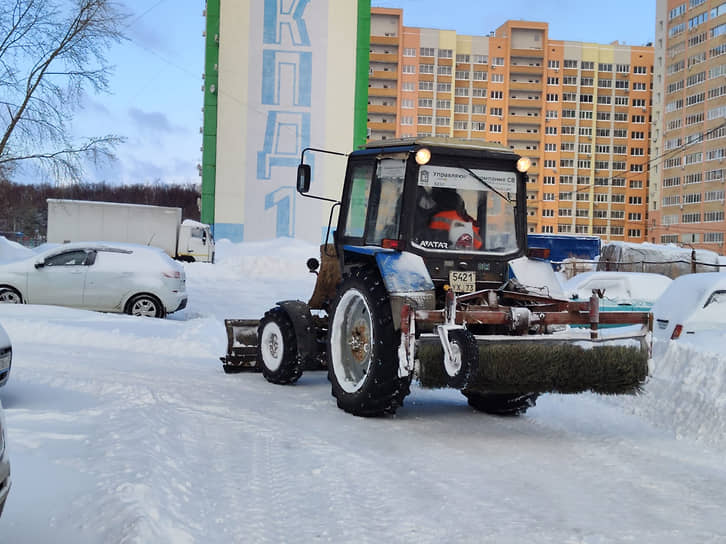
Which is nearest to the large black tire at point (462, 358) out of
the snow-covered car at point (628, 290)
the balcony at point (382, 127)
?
Result: the snow-covered car at point (628, 290)

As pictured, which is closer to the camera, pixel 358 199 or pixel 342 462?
pixel 342 462

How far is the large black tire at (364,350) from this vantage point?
751cm

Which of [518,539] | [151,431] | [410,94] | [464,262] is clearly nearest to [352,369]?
[464,262]

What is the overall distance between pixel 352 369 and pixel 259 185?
4181 cm

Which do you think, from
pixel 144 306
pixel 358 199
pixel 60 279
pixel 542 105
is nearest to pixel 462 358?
pixel 358 199

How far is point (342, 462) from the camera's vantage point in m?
6.11

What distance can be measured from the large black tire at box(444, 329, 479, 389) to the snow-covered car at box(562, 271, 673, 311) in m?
10.5

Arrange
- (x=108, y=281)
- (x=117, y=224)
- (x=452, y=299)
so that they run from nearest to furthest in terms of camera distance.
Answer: (x=452, y=299) → (x=108, y=281) → (x=117, y=224)

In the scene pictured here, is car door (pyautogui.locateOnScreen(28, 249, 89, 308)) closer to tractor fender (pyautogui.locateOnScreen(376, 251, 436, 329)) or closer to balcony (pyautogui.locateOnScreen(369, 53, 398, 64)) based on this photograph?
tractor fender (pyautogui.locateOnScreen(376, 251, 436, 329))

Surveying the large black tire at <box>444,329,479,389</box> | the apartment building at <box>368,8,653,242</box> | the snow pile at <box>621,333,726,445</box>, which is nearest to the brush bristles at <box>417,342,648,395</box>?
the large black tire at <box>444,329,479,389</box>

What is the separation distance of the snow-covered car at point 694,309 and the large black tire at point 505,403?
3643 mm

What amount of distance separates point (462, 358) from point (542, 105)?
377ft

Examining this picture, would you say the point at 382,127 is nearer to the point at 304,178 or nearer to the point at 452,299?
the point at 304,178

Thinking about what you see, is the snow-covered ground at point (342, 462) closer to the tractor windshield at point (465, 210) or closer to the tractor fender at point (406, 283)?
the tractor fender at point (406, 283)
